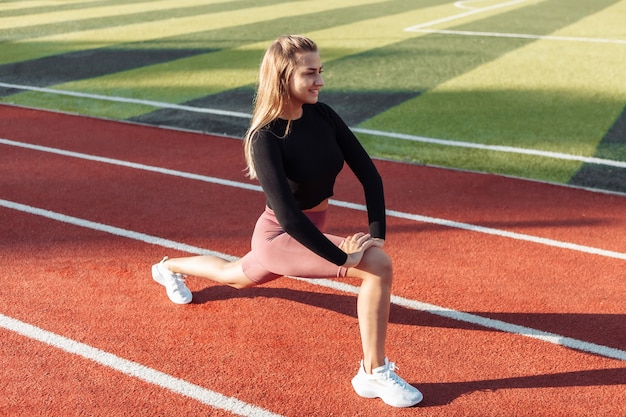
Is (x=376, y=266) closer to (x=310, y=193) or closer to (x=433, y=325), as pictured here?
(x=310, y=193)

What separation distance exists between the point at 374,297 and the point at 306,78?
118cm

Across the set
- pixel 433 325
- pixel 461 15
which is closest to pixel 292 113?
pixel 433 325

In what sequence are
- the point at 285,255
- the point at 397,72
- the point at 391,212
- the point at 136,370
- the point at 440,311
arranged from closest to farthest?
the point at 285,255, the point at 136,370, the point at 440,311, the point at 391,212, the point at 397,72

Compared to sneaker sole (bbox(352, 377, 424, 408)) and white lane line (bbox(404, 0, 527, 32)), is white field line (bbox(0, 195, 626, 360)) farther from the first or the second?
white lane line (bbox(404, 0, 527, 32))

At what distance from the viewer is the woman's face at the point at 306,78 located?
4.04 m

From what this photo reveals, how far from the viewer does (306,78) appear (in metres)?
4.07

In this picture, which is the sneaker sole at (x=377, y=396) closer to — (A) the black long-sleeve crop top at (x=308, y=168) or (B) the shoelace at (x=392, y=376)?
(B) the shoelace at (x=392, y=376)

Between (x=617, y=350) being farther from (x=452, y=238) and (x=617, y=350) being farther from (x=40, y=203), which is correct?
(x=40, y=203)

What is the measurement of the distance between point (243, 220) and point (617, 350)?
3.38m

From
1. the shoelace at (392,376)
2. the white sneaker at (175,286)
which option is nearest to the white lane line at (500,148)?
the white sneaker at (175,286)

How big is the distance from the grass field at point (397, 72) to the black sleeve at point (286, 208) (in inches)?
184

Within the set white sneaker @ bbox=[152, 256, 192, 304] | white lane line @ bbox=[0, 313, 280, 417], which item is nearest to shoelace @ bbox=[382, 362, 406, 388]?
white lane line @ bbox=[0, 313, 280, 417]

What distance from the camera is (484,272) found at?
5914 mm

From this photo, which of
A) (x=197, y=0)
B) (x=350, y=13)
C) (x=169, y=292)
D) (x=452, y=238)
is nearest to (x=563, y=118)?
(x=452, y=238)
